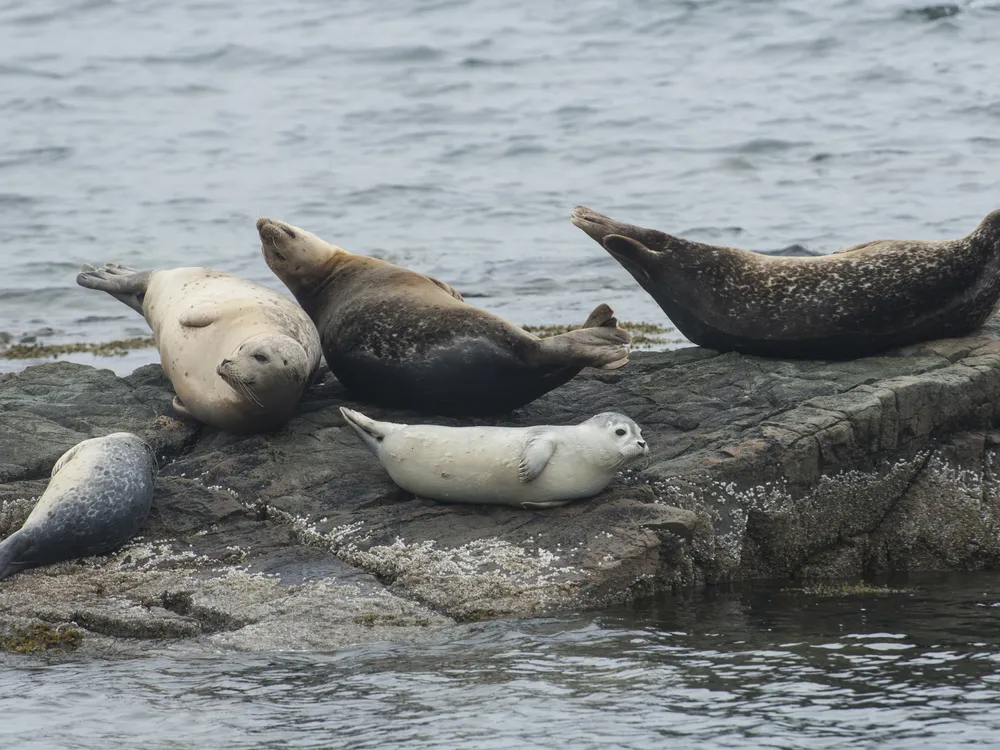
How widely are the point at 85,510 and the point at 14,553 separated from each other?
34cm

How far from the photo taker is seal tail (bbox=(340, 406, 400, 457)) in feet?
24.5

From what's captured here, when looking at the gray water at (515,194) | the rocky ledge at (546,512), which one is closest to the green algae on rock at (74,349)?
the gray water at (515,194)

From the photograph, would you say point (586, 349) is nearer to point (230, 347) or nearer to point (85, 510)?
point (230, 347)

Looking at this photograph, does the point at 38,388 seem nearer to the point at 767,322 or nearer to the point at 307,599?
the point at 307,599

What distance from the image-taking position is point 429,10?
1229 inches

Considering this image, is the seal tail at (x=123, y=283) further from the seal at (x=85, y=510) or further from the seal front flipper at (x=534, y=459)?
the seal front flipper at (x=534, y=459)

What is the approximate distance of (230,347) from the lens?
26.8 feet

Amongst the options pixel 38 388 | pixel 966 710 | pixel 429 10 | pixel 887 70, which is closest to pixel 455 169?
pixel 887 70

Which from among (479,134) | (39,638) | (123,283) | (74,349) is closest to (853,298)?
(123,283)

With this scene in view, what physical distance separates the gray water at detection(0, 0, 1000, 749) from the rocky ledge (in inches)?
11.5

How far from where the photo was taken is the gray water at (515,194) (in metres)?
5.21

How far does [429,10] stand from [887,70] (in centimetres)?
960

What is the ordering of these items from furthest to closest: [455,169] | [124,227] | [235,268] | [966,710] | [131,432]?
[455,169], [124,227], [235,268], [131,432], [966,710]

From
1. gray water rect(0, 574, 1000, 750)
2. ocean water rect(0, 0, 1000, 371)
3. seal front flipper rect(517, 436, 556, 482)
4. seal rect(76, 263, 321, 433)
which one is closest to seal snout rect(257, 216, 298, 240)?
seal rect(76, 263, 321, 433)
